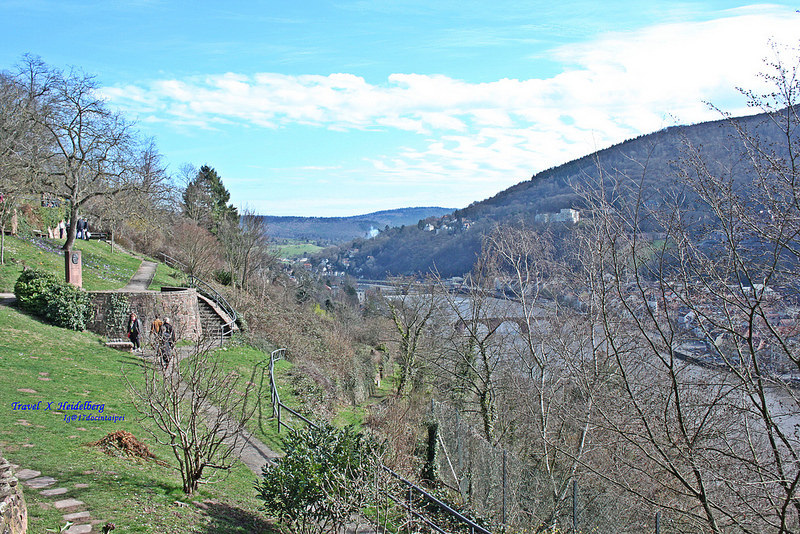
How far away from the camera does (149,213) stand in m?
31.8

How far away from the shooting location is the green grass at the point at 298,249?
11767 centimetres

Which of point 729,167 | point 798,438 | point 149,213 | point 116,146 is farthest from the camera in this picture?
point 149,213

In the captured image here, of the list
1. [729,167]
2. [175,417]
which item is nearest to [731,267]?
[729,167]

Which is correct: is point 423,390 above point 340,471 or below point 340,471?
below

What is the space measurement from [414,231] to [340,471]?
78.9m

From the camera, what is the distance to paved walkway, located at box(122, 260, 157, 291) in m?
25.0

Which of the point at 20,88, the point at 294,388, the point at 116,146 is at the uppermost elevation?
the point at 20,88

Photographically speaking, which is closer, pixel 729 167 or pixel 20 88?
pixel 729 167

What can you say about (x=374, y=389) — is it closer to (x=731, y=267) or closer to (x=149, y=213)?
(x=149, y=213)

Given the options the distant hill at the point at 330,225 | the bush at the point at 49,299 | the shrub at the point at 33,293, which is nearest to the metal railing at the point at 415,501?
the bush at the point at 49,299

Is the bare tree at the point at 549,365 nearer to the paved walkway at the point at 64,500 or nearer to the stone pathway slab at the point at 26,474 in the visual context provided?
the paved walkway at the point at 64,500

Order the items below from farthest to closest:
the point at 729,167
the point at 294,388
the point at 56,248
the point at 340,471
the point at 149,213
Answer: the point at 149,213
the point at 56,248
the point at 294,388
the point at 340,471
the point at 729,167

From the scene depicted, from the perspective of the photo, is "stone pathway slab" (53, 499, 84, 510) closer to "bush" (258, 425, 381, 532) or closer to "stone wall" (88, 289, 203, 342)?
"bush" (258, 425, 381, 532)

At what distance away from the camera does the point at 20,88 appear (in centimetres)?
3047
